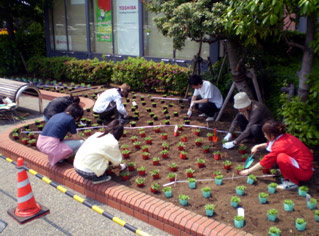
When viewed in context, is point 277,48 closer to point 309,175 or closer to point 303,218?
point 309,175

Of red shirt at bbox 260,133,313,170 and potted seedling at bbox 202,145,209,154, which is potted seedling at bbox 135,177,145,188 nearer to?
potted seedling at bbox 202,145,209,154

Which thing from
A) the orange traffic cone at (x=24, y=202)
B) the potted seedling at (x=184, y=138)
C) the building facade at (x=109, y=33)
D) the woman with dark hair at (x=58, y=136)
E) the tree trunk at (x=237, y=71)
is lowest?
the orange traffic cone at (x=24, y=202)

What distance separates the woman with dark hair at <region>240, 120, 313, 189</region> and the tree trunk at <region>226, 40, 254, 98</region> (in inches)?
112

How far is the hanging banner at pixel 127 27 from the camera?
12.6 metres

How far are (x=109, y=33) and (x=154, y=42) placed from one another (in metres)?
2.41

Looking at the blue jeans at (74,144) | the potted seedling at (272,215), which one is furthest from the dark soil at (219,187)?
the blue jeans at (74,144)

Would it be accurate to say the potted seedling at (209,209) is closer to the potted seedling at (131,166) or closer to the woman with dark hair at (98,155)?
the woman with dark hair at (98,155)

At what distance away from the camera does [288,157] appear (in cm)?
414

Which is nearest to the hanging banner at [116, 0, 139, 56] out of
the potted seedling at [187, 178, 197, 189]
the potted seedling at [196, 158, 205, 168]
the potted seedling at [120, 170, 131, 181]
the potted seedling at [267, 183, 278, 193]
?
the potted seedling at [196, 158, 205, 168]

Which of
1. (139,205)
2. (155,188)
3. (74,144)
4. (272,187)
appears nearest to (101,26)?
(74,144)

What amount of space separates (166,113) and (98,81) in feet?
15.6

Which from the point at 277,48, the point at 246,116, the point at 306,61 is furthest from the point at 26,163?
the point at 277,48

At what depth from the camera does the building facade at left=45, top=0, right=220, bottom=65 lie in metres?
Result: 11.9

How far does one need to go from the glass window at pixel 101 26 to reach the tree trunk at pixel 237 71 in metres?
7.55
